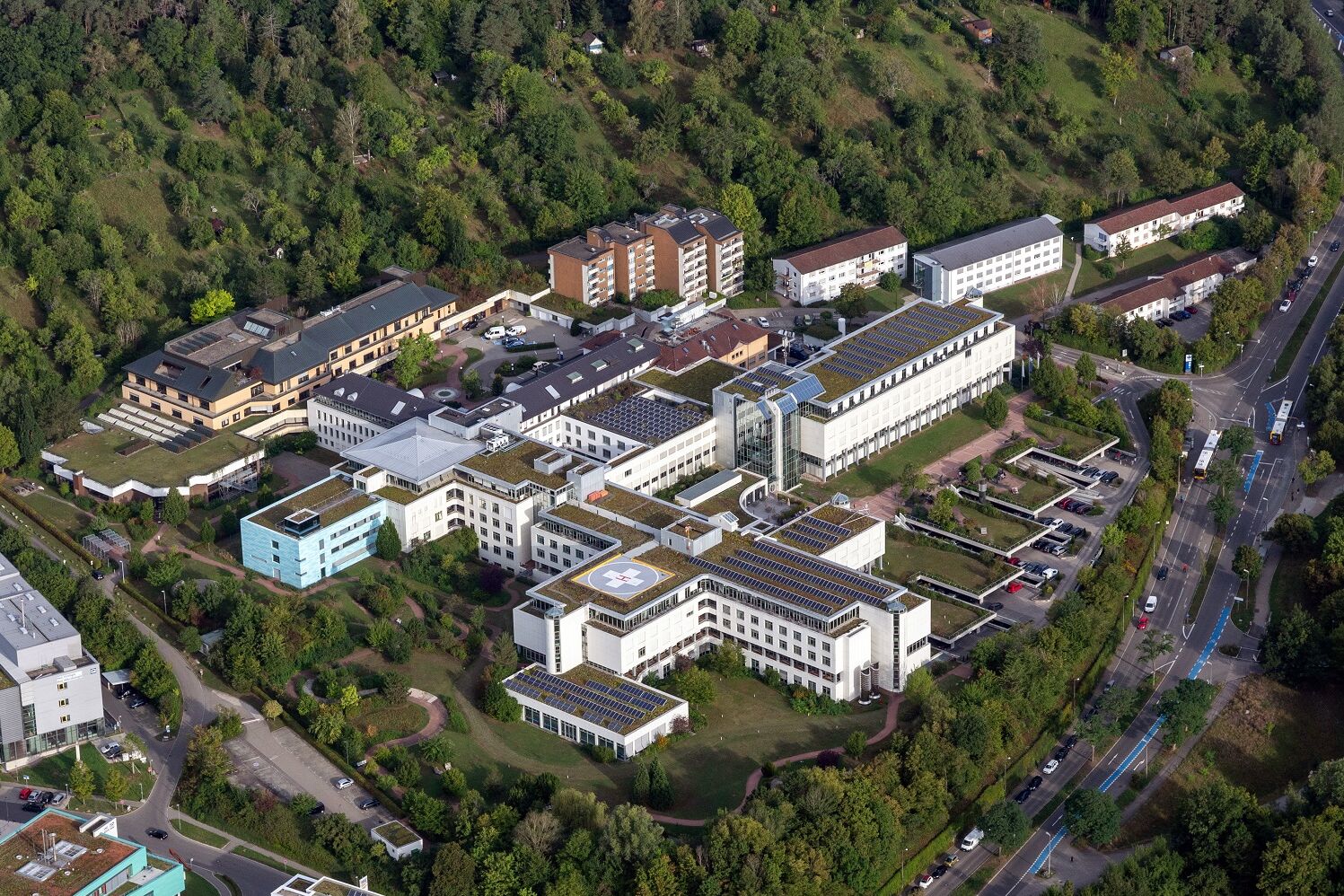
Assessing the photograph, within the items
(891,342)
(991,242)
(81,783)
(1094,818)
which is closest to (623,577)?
(1094,818)

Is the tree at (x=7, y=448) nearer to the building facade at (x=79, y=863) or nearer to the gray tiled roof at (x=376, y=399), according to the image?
the gray tiled roof at (x=376, y=399)

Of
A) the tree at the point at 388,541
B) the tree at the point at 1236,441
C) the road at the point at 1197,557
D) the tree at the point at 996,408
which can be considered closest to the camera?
the road at the point at 1197,557

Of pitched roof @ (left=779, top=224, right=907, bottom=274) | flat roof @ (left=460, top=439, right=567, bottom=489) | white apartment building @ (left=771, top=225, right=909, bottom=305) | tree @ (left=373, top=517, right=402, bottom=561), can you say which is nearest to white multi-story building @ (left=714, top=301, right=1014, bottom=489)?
flat roof @ (left=460, top=439, right=567, bottom=489)

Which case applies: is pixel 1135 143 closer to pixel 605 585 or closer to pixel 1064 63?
pixel 1064 63

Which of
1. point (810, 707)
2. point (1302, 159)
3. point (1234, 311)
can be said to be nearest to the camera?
point (810, 707)

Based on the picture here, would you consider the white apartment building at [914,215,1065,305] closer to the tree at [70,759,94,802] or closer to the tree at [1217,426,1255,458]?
the tree at [1217,426,1255,458]

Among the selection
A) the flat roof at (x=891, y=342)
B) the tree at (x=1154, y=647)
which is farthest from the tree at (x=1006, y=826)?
the flat roof at (x=891, y=342)

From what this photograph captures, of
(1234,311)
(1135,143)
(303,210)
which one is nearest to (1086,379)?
(1234,311)
